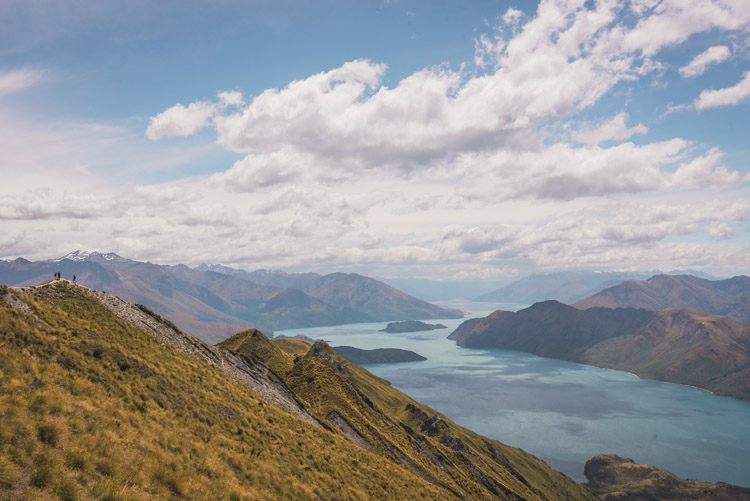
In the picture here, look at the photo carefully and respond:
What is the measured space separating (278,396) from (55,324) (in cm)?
2746

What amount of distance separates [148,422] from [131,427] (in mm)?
2106

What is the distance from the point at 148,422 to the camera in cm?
2520

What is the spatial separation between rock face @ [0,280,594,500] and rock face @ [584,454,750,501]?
176756 mm

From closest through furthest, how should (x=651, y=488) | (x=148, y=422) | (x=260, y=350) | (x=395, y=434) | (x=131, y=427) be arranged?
(x=131, y=427) < (x=148, y=422) < (x=395, y=434) < (x=260, y=350) < (x=651, y=488)

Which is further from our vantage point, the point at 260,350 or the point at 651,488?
the point at 651,488

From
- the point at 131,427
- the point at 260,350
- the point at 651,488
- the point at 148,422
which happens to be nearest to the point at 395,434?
the point at 260,350

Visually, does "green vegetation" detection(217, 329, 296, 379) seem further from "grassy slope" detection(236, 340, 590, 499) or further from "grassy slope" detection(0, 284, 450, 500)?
"grassy slope" detection(0, 284, 450, 500)

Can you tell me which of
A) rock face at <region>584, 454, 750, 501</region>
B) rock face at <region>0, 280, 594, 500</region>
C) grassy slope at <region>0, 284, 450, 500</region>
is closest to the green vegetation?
rock face at <region>0, 280, 594, 500</region>

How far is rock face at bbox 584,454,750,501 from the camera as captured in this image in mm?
171000

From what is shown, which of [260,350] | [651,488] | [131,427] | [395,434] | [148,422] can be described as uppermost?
[131,427]

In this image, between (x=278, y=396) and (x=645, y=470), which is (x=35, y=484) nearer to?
(x=278, y=396)

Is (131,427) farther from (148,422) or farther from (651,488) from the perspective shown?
(651,488)

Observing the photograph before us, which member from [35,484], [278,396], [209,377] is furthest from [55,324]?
[278,396]

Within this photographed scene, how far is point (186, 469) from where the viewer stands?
74.0 feet
